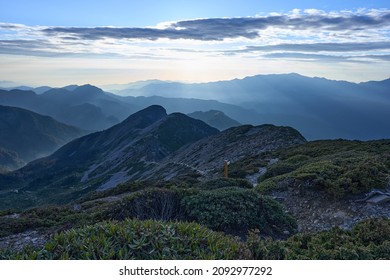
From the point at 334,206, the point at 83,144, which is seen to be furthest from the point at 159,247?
the point at 83,144

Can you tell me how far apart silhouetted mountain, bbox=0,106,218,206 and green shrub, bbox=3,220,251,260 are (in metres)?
74.5

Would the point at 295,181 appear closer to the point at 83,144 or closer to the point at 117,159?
the point at 117,159

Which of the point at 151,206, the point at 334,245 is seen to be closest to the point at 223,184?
the point at 151,206

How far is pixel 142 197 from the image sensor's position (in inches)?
435

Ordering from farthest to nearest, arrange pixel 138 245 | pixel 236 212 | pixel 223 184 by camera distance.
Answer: pixel 223 184 → pixel 236 212 → pixel 138 245

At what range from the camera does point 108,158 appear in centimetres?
13412

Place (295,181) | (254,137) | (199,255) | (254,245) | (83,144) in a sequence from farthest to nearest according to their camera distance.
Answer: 1. (83,144)
2. (254,137)
3. (295,181)
4. (254,245)
5. (199,255)

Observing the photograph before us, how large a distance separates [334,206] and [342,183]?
47.0 inches

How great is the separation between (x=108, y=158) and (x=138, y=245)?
435 feet

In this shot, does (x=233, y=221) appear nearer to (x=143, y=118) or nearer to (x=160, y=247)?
(x=160, y=247)

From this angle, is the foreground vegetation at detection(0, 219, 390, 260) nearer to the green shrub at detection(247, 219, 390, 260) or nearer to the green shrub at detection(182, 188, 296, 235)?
the green shrub at detection(247, 219, 390, 260)

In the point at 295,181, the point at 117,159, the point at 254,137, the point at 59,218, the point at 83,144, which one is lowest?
the point at 83,144

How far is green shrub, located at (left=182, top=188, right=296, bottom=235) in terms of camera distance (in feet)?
32.9

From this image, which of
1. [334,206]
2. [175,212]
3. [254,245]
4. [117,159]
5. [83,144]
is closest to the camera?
[254,245]
